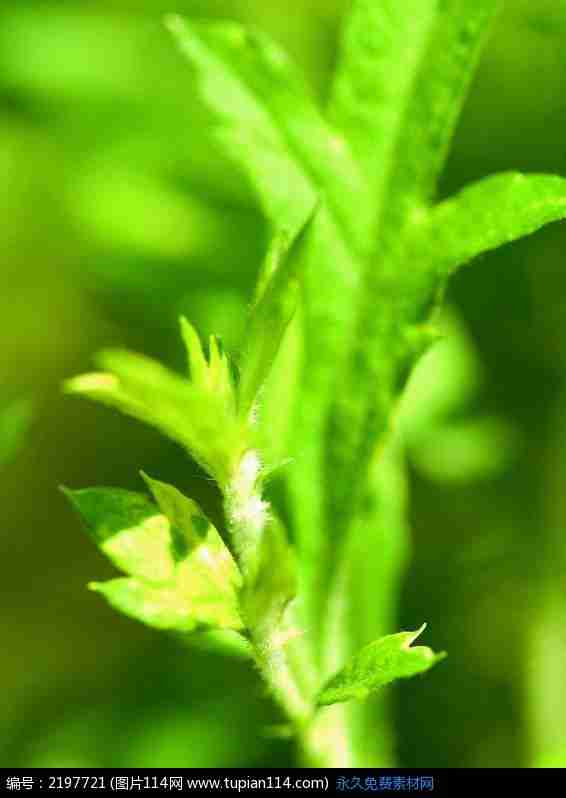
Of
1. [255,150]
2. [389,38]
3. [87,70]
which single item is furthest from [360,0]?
[87,70]

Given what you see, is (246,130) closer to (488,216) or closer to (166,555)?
(488,216)

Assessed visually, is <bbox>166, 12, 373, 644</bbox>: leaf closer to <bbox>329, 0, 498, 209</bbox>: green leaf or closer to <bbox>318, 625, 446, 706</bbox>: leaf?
<bbox>329, 0, 498, 209</bbox>: green leaf

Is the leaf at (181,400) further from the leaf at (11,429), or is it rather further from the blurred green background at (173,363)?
the blurred green background at (173,363)

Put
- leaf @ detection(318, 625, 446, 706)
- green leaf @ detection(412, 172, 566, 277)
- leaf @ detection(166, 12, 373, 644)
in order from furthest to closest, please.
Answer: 1. leaf @ detection(166, 12, 373, 644)
2. green leaf @ detection(412, 172, 566, 277)
3. leaf @ detection(318, 625, 446, 706)

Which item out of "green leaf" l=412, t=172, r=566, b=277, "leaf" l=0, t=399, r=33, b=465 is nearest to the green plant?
"green leaf" l=412, t=172, r=566, b=277

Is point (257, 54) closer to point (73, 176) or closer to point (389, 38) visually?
point (389, 38)

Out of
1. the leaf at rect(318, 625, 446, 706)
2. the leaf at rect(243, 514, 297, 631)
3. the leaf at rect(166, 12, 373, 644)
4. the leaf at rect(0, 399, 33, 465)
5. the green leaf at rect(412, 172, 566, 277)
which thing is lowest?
the leaf at rect(318, 625, 446, 706)

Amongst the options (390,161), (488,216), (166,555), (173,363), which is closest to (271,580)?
(166,555)

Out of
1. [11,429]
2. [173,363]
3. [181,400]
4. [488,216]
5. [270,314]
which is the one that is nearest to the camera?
[181,400]
